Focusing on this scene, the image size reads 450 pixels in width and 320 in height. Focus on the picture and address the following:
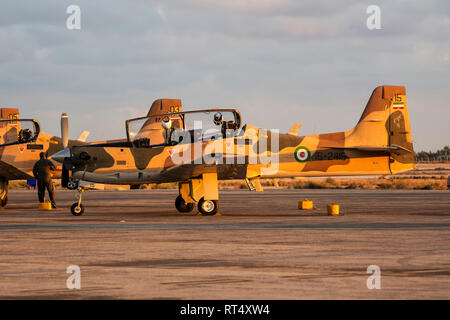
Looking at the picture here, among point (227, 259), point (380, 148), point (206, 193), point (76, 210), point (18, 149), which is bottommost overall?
point (227, 259)

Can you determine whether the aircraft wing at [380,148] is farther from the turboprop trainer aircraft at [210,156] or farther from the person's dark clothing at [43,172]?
the person's dark clothing at [43,172]

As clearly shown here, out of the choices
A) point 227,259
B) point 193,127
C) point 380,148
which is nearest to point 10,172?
point 193,127

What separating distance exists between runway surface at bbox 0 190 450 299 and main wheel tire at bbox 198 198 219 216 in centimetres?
260

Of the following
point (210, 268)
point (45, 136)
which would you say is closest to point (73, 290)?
point (210, 268)

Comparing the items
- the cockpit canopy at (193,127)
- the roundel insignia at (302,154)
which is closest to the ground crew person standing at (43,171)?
the cockpit canopy at (193,127)

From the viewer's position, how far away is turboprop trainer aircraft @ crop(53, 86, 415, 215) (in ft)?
68.4

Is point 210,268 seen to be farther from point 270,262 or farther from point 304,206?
point 304,206

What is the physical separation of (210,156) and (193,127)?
106 centimetres

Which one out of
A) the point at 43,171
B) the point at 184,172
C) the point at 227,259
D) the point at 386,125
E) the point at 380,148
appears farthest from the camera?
the point at 43,171

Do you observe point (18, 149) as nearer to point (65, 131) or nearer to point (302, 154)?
point (65, 131)

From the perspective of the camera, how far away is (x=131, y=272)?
9258 millimetres

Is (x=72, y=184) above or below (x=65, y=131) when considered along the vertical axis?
below

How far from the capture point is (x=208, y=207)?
2084 cm
